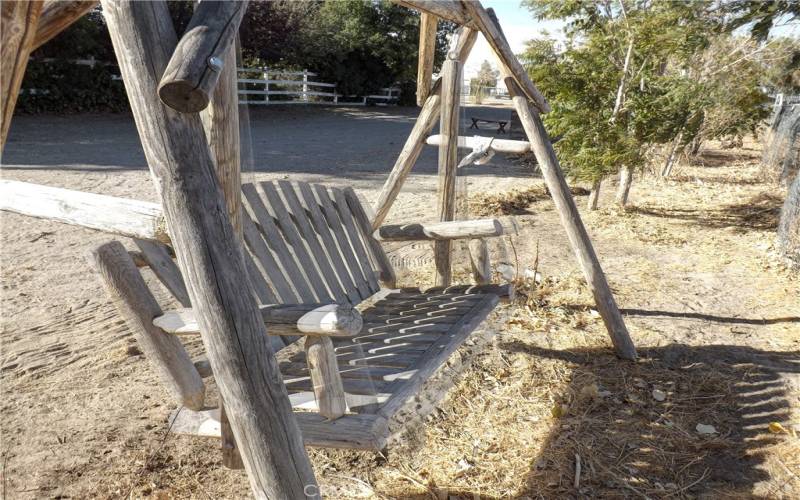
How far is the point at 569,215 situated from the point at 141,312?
2.38 meters

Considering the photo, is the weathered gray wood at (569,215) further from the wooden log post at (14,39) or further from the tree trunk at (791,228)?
the tree trunk at (791,228)

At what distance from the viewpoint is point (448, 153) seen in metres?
3.50

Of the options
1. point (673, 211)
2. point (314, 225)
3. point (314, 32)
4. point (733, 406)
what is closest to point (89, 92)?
point (314, 32)

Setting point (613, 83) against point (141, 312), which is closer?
point (141, 312)

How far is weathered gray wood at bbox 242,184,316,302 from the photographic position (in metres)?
2.63

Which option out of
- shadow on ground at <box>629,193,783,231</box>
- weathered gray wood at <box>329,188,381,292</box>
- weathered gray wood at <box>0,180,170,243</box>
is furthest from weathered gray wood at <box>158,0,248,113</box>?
shadow on ground at <box>629,193,783,231</box>

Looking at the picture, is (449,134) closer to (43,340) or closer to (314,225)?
(314,225)

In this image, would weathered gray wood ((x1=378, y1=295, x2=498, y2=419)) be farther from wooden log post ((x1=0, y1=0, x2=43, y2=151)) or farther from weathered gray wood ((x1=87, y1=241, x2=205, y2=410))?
wooden log post ((x1=0, y1=0, x2=43, y2=151))

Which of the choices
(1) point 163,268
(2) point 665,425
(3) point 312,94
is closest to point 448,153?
(2) point 665,425

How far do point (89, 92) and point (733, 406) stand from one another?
14.6 m

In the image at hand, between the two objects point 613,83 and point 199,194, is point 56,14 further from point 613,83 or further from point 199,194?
point 613,83

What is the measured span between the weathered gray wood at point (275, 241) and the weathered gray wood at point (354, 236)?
1.76 feet

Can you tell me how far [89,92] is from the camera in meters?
14.2

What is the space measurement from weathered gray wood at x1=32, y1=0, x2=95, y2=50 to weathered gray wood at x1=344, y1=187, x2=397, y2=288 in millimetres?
1828
